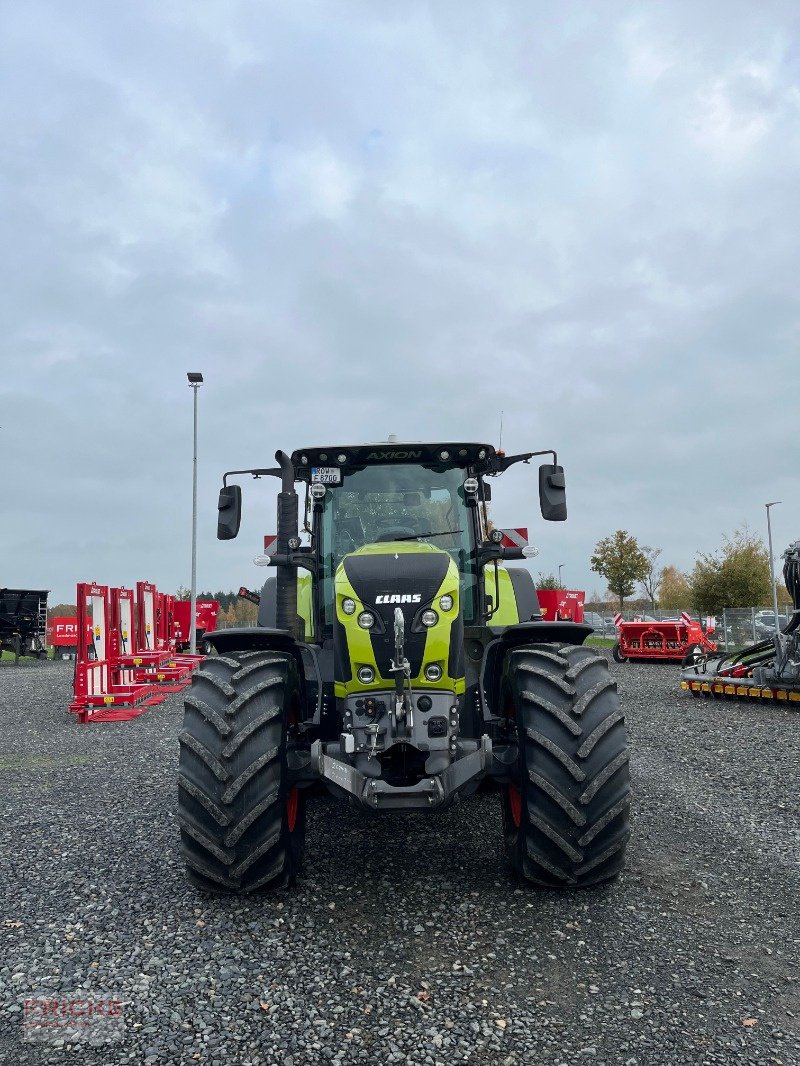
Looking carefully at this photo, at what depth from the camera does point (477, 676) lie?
16.7 ft

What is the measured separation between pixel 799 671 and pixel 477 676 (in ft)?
31.7

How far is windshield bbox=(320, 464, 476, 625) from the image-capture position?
5.39 m

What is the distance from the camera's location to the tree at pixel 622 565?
4112 centimetres

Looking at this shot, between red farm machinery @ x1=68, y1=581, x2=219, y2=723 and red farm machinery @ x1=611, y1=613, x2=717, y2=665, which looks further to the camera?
red farm machinery @ x1=611, y1=613, x2=717, y2=665

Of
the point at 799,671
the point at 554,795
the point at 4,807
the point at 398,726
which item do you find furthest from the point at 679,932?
the point at 799,671

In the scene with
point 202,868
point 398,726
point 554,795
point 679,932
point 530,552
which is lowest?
point 679,932

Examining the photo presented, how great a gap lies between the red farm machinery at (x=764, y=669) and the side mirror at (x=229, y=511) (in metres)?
9.83

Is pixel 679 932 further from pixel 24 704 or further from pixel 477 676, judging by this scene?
pixel 24 704

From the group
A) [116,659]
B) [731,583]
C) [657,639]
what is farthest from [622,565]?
[116,659]

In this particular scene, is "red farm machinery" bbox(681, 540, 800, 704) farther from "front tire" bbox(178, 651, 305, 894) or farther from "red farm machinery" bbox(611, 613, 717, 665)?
"front tire" bbox(178, 651, 305, 894)

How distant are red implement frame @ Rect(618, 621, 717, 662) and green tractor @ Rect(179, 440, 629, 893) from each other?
1815 centimetres

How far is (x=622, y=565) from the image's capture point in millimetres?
41250

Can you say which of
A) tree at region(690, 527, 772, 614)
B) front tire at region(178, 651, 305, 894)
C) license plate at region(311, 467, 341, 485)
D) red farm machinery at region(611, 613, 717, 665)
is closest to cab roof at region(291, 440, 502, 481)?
license plate at region(311, 467, 341, 485)

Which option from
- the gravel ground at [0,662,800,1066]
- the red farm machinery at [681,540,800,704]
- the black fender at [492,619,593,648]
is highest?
the black fender at [492,619,593,648]
